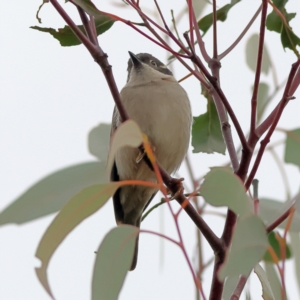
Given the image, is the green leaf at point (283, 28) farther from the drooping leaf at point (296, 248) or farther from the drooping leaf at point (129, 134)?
the drooping leaf at point (129, 134)

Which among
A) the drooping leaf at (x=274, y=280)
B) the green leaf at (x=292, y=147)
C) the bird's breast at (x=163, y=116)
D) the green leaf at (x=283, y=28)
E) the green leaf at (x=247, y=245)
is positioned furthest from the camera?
the bird's breast at (x=163, y=116)

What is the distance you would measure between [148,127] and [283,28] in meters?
0.79

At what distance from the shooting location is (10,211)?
52.3 inches

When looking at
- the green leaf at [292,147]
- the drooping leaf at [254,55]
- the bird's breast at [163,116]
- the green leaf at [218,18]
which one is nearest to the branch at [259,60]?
→ the green leaf at [292,147]

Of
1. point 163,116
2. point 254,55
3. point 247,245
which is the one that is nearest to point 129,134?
point 247,245

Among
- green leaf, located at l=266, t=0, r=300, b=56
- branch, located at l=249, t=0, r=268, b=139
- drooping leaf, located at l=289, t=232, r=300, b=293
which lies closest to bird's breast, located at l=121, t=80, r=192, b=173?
green leaf, located at l=266, t=0, r=300, b=56

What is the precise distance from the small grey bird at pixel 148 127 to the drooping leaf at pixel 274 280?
0.80m

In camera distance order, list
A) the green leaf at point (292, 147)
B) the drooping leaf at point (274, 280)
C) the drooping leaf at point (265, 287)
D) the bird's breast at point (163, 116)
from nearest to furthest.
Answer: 1. the green leaf at point (292, 147)
2. the drooping leaf at point (265, 287)
3. the drooping leaf at point (274, 280)
4. the bird's breast at point (163, 116)

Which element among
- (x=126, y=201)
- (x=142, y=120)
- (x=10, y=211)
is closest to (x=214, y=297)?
(x=10, y=211)

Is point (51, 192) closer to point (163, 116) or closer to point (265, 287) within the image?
point (265, 287)

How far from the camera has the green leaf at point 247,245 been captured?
1265 mm

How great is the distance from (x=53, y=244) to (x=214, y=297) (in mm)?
452

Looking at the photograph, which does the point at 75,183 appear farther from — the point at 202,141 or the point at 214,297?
the point at 202,141

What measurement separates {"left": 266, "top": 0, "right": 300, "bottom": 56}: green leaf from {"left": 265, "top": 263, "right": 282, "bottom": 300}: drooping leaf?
2.17 feet
